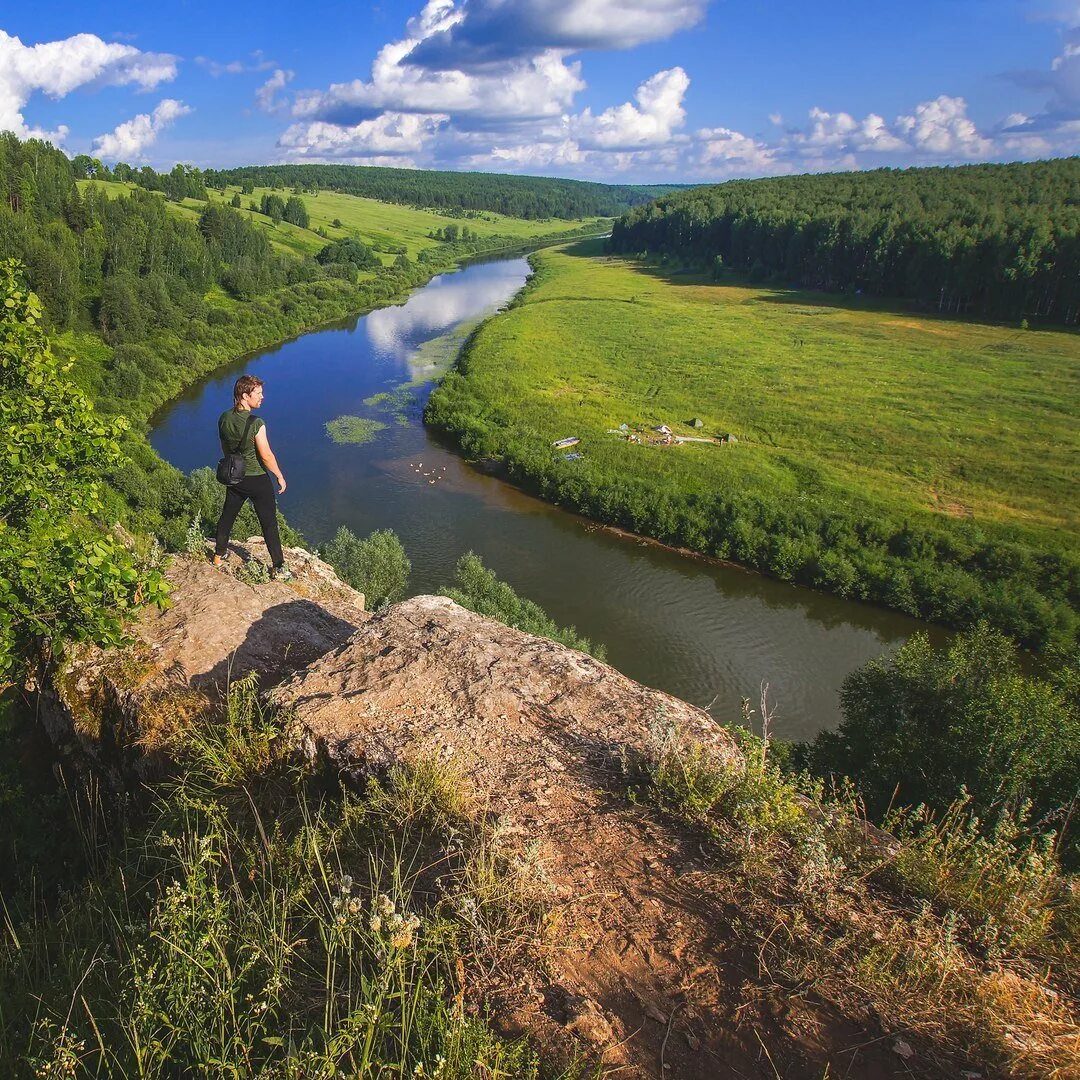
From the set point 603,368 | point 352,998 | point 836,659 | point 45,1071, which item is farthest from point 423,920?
point 603,368

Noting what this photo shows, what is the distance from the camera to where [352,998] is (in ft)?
9.75

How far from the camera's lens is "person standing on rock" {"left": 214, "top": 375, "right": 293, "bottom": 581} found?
25.8ft

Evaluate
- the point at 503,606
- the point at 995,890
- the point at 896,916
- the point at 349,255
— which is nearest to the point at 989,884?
the point at 995,890

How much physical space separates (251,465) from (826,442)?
41.9 m

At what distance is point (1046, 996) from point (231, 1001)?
3.86 meters

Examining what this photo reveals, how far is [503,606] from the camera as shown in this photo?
82.3 feet

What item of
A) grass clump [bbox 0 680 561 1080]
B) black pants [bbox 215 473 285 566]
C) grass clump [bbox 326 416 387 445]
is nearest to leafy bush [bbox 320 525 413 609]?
black pants [bbox 215 473 285 566]

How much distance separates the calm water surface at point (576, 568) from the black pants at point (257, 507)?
17.8 m

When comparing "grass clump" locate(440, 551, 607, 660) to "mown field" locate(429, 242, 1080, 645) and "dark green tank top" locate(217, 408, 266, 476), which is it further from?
"dark green tank top" locate(217, 408, 266, 476)

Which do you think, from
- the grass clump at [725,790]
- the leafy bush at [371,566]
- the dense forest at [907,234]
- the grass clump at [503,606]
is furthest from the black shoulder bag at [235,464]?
the dense forest at [907,234]

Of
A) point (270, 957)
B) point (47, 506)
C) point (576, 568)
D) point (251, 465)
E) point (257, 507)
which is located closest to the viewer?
point (270, 957)

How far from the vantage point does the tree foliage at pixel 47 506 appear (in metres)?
5.13

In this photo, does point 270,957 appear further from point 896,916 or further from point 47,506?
point 47,506

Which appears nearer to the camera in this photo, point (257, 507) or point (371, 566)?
point (257, 507)
